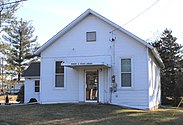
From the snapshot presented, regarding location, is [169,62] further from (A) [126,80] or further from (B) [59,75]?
(B) [59,75]

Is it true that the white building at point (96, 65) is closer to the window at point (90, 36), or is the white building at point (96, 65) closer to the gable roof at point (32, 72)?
the window at point (90, 36)

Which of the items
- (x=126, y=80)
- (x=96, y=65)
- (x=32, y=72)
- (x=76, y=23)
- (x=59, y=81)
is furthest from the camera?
(x=32, y=72)

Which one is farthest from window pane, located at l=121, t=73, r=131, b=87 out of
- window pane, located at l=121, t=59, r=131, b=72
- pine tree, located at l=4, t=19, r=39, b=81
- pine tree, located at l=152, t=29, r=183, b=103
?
pine tree, located at l=4, t=19, r=39, b=81

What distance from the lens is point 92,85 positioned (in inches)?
865

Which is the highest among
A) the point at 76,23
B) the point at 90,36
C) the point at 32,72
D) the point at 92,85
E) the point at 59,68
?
the point at 76,23

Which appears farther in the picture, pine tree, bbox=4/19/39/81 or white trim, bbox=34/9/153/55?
pine tree, bbox=4/19/39/81

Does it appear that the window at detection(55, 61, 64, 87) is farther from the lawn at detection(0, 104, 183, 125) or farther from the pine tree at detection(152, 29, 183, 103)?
the pine tree at detection(152, 29, 183, 103)

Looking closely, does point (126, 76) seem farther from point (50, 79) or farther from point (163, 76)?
point (163, 76)

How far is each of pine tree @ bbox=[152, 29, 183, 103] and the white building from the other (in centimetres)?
1388

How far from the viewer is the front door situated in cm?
2186

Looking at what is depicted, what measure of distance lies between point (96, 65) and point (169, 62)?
2014 centimetres

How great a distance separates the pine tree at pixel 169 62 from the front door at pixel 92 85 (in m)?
14.6

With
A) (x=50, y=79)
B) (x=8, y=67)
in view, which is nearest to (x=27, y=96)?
(x=8, y=67)

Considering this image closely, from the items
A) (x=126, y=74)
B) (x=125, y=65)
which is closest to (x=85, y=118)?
(x=126, y=74)
